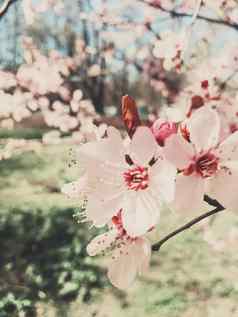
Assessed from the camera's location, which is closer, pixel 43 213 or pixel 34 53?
pixel 43 213

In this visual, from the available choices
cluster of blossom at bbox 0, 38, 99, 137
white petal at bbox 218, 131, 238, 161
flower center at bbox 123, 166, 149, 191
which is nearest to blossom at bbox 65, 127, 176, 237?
flower center at bbox 123, 166, 149, 191

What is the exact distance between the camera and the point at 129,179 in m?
0.93

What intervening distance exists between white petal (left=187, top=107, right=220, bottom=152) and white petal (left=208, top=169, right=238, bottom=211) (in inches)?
2.2

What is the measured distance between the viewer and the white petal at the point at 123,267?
40.5 inches

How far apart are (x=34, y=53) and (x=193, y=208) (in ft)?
18.8

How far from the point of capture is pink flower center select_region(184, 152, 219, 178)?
0.91 metres

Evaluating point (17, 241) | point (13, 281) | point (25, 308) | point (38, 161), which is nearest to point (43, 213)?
point (17, 241)

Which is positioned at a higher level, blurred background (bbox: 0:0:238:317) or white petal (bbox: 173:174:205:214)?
white petal (bbox: 173:174:205:214)

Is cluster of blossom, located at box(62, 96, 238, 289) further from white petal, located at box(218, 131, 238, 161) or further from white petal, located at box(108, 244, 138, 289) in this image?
white petal, located at box(108, 244, 138, 289)

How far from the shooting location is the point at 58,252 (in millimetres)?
5051

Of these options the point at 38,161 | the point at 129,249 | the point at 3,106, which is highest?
the point at 129,249

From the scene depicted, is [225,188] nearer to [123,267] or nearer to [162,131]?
[162,131]

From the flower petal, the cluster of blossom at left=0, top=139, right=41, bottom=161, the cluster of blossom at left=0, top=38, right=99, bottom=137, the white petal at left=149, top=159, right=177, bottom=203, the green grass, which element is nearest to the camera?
the white petal at left=149, top=159, right=177, bottom=203

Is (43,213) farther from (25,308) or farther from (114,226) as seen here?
(114,226)
